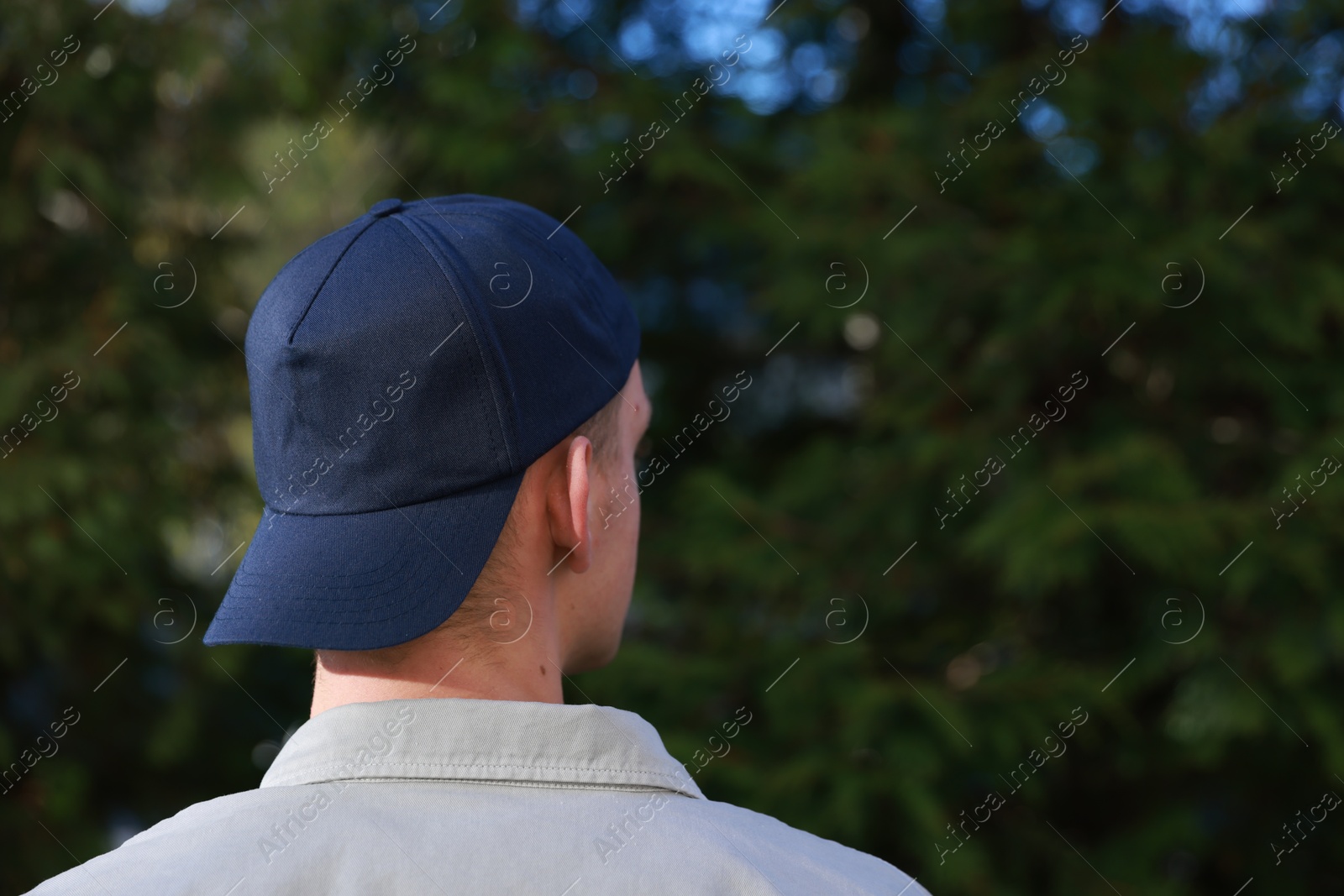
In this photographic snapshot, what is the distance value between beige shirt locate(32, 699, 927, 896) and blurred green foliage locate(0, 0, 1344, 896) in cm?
200

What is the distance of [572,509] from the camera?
Result: 3.63ft

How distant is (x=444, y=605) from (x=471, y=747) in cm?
13

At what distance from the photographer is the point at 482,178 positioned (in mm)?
3594

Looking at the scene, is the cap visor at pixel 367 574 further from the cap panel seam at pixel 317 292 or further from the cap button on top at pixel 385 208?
the cap button on top at pixel 385 208

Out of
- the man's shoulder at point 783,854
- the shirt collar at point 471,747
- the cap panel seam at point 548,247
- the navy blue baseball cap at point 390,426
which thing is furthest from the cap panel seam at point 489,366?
the man's shoulder at point 783,854

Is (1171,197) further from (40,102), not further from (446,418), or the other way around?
(40,102)

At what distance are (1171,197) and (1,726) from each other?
12.2 feet

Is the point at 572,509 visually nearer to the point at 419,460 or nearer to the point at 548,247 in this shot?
the point at 419,460

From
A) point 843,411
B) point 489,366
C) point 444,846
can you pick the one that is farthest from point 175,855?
point 843,411

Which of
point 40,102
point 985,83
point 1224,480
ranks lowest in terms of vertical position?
point 1224,480

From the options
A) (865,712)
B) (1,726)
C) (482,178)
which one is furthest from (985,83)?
(1,726)

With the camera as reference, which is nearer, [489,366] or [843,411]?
[489,366]

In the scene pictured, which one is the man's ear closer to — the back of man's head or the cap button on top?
the back of man's head

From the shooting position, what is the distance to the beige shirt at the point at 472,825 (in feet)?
2.95
